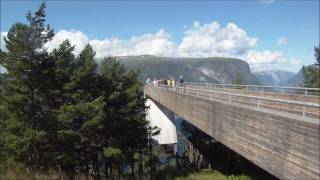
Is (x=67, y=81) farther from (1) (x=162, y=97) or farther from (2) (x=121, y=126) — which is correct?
(1) (x=162, y=97)

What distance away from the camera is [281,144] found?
12445mm

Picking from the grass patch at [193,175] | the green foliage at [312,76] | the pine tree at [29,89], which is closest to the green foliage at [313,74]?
the green foliage at [312,76]

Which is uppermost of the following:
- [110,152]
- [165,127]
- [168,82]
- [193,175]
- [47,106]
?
[168,82]

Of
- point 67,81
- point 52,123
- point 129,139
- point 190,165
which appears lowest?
point 190,165

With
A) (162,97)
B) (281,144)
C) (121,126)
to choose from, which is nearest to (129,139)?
(121,126)

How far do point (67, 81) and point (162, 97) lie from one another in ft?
36.4

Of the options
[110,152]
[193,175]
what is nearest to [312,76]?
[193,175]

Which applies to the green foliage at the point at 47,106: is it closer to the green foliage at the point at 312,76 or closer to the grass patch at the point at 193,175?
the grass patch at the point at 193,175

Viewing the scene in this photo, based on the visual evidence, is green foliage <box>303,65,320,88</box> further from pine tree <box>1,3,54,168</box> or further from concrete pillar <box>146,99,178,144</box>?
pine tree <box>1,3,54,168</box>

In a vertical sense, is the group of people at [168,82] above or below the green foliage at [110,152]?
above

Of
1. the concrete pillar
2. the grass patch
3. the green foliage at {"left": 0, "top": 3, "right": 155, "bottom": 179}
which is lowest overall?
the grass patch

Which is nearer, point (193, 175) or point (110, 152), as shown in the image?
point (110, 152)

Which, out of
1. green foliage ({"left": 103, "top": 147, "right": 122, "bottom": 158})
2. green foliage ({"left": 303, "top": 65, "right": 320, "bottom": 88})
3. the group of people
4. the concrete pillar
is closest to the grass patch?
green foliage ({"left": 103, "top": 147, "right": 122, "bottom": 158})

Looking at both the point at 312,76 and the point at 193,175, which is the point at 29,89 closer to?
the point at 193,175
